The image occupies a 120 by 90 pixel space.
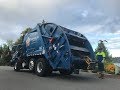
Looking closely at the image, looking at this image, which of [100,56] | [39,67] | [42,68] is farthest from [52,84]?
[100,56]

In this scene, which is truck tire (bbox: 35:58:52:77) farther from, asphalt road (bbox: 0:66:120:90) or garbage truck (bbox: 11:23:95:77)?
asphalt road (bbox: 0:66:120:90)

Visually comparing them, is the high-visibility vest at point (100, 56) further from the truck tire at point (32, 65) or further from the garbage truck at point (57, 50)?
the truck tire at point (32, 65)

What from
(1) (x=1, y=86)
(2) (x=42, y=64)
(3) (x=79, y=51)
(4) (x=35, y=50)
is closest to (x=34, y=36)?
(4) (x=35, y=50)

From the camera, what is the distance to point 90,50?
15414 mm

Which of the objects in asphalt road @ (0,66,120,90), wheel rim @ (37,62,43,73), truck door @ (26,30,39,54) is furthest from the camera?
truck door @ (26,30,39,54)

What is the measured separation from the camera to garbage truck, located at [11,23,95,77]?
45.6 feet

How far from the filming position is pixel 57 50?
1448cm

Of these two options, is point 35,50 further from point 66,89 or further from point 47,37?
point 66,89

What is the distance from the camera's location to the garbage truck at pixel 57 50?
13906 millimetres

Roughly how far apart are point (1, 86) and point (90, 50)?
19.7 ft

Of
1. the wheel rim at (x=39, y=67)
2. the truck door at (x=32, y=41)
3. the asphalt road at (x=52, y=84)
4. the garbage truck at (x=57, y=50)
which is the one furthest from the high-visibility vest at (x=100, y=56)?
the truck door at (x=32, y=41)

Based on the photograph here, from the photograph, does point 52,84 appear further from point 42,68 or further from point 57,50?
point 42,68

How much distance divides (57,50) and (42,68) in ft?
4.63

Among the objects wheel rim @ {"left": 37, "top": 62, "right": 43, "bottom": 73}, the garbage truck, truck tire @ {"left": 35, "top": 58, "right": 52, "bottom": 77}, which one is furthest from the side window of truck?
wheel rim @ {"left": 37, "top": 62, "right": 43, "bottom": 73}
